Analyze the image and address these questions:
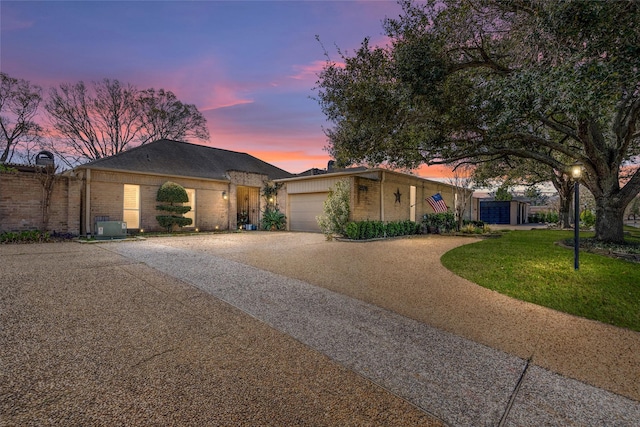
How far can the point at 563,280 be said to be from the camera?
212 inches

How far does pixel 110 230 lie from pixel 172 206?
3194 millimetres

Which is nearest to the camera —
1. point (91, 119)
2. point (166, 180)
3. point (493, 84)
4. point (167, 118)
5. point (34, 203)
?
point (493, 84)

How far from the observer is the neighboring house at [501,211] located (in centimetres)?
2902

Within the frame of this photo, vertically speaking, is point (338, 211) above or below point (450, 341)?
above

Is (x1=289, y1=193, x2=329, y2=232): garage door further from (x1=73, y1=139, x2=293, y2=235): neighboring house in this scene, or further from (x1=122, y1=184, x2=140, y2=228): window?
(x1=122, y1=184, x2=140, y2=228): window

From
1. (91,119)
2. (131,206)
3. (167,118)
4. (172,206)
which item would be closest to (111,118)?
(91,119)

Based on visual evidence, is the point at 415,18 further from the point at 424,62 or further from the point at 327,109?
the point at 327,109

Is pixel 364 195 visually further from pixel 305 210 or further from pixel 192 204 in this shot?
pixel 192 204

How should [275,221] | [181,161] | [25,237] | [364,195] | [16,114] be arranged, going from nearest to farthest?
[25,237] < [364,195] < [181,161] < [275,221] < [16,114]

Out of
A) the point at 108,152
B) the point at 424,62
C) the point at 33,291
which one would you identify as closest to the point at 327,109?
the point at 424,62

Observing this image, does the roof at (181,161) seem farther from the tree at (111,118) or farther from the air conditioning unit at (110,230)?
the tree at (111,118)

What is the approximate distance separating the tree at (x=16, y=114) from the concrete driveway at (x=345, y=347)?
18.0m

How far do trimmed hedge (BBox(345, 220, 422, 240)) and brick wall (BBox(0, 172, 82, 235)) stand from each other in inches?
427

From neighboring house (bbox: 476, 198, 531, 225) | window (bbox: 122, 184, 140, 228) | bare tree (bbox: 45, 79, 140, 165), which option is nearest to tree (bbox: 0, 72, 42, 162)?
bare tree (bbox: 45, 79, 140, 165)
